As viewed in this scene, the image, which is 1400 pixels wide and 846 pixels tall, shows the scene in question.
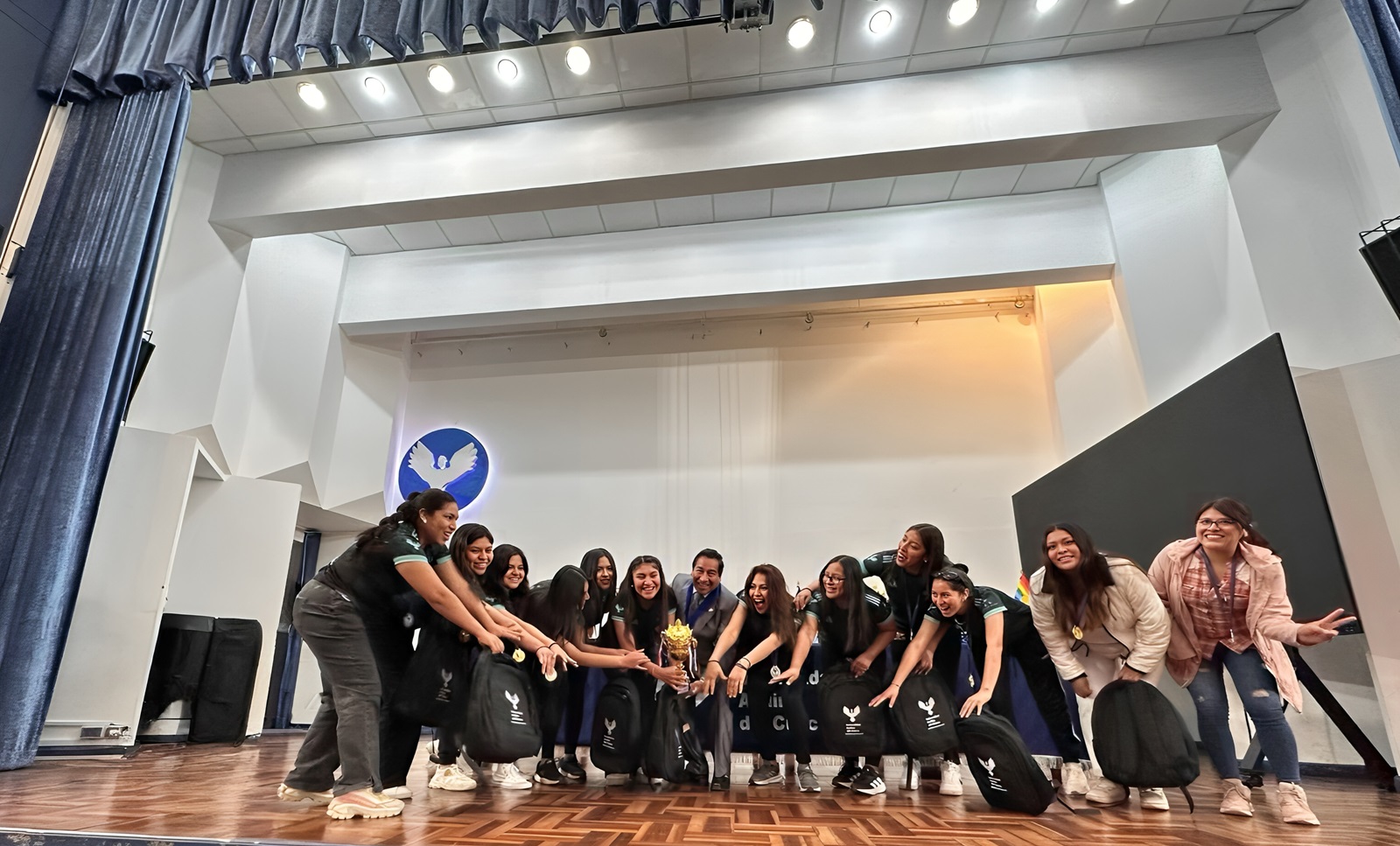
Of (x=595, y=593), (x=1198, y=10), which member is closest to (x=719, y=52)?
(x=1198, y=10)

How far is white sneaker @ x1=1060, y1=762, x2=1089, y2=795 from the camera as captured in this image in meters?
2.86

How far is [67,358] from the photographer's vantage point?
389 centimetres

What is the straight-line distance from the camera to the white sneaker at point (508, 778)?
301 centimetres

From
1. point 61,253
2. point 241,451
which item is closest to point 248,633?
point 241,451

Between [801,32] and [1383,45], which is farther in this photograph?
[801,32]

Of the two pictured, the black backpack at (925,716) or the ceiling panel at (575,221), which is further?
the ceiling panel at (575,221)

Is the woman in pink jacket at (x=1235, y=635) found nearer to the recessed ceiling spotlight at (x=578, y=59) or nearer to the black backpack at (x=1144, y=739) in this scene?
the black backpack at (x=1144, y=739)

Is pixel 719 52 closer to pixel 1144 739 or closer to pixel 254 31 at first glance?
pixel 254 31

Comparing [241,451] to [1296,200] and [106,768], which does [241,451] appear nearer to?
[106,768]

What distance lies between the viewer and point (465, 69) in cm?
489

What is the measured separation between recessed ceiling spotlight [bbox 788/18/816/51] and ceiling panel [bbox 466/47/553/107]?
1.76m

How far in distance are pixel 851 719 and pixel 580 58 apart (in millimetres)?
4501

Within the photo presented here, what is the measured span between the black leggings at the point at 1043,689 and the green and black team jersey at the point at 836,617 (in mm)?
430

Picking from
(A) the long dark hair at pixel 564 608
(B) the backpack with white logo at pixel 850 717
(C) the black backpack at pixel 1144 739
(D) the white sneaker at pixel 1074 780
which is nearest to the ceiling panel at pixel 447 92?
(A) the long dark hair at pixel 564 608
